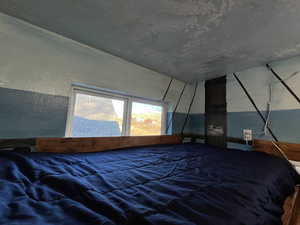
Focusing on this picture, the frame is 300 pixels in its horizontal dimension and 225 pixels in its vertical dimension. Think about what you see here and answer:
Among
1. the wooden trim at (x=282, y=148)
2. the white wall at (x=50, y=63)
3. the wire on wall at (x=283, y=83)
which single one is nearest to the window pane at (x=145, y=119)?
the white wall at (x=50, y=63)

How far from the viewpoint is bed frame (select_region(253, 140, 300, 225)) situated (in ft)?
3.27

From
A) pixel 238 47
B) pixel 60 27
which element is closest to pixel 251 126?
pixel 238 47

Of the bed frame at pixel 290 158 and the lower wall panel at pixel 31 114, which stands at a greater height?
the lower wall panel at pixel 31 114

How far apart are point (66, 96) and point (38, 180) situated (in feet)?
3.24

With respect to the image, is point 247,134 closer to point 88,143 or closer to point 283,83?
point 283,83

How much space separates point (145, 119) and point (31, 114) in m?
1.49

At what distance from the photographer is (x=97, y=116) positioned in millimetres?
1801

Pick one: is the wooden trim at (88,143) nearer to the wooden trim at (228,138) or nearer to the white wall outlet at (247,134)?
the wooden trim at (228,138)

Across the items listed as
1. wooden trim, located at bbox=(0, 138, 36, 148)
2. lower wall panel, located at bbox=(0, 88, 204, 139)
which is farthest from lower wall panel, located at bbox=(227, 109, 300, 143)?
wooden trim, located at bbox=(0, 138, 36, 148)

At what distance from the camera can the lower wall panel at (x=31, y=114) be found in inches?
45.3

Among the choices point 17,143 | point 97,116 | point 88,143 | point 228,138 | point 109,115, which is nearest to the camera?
point 17,143

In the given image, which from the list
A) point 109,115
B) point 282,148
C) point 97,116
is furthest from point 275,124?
point 97,116

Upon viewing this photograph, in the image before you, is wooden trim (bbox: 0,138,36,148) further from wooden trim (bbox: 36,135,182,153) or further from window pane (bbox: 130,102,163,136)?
window pane (bbox: 130,102,163,136)

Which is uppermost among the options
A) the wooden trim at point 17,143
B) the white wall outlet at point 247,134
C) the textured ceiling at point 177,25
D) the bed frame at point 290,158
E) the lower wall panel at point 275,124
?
the textured ceiling at point 177,25
